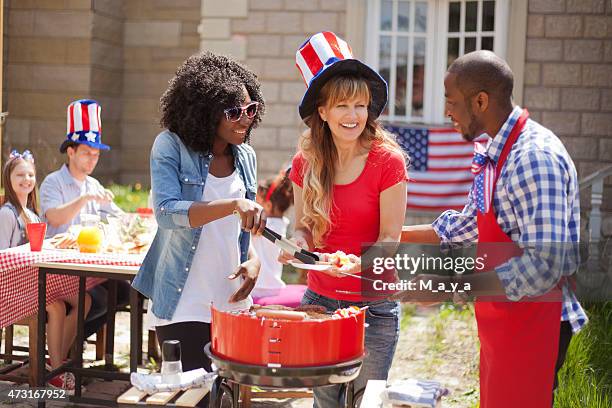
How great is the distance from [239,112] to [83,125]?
2.68 metres

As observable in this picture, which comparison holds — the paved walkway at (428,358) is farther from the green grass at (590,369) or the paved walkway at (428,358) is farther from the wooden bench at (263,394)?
the green grass at (590,369)

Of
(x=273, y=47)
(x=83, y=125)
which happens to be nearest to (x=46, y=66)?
(x=273, y=47)

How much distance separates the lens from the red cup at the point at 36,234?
15.6ft

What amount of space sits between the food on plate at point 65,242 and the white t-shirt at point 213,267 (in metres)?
1.83

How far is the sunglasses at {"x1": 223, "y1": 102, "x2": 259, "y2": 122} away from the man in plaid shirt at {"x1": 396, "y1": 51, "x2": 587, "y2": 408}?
98 cm

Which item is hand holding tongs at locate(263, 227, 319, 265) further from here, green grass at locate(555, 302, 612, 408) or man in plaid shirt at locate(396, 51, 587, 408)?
green grass at locate(555, 302, 612, 408)

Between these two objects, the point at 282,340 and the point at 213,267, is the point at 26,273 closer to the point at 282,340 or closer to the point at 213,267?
the point at 213,267

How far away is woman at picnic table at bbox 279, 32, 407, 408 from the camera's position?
10.1ft

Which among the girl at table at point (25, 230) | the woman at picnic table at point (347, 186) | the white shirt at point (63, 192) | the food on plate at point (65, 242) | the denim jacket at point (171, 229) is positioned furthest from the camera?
the white shirt at point (63, 192)

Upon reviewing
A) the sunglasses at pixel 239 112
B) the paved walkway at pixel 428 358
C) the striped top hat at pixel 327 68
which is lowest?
the paved walkway at pixel 428 358

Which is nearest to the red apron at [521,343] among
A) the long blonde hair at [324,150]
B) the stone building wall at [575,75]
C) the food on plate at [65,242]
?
the long blonde hair at [324,150]

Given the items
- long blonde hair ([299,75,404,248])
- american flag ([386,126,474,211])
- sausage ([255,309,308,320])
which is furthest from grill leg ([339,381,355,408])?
american flag ([386,126,474,211])

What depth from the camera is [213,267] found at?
335 centimetres

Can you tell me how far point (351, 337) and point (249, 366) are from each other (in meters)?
0.33
